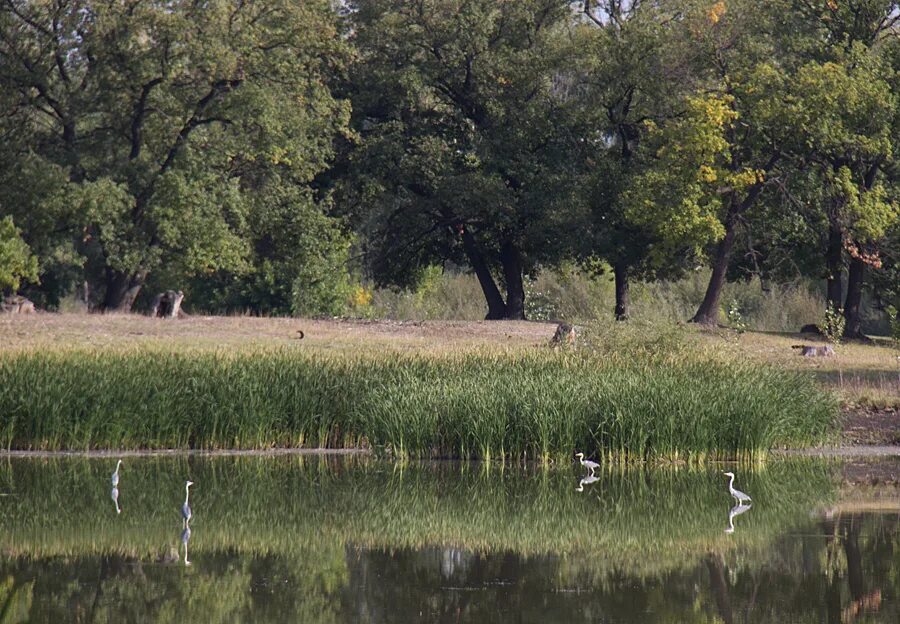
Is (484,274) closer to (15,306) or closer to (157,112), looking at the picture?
(157,112)

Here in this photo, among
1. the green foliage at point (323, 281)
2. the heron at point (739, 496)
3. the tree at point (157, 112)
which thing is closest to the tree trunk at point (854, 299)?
the green foliage at point (323, 281)

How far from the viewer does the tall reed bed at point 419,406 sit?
21.0m

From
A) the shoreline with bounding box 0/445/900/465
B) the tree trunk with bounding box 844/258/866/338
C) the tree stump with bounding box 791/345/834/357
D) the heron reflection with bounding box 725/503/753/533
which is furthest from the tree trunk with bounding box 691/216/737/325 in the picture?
the heron reflection with bounding box 725/503/753/533

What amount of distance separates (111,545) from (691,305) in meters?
43.5

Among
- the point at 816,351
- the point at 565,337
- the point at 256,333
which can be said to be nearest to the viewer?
the point at 565,337

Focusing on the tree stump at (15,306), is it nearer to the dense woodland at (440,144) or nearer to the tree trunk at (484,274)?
the dense woodland at (440,144)

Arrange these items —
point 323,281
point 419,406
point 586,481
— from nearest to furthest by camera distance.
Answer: point 586,481
point 419,406
point 323,281

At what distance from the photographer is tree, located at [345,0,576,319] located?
140 ft

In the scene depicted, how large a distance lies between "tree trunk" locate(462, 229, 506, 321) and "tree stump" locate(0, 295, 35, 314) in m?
14.0

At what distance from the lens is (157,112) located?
39.2 meters

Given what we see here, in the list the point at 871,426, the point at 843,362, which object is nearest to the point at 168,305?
the point at 843,362

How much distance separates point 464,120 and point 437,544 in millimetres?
30067

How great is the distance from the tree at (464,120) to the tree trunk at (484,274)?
5.8 inches

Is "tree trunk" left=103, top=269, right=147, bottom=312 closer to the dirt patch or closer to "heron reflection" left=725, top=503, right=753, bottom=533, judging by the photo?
the dirt patch
